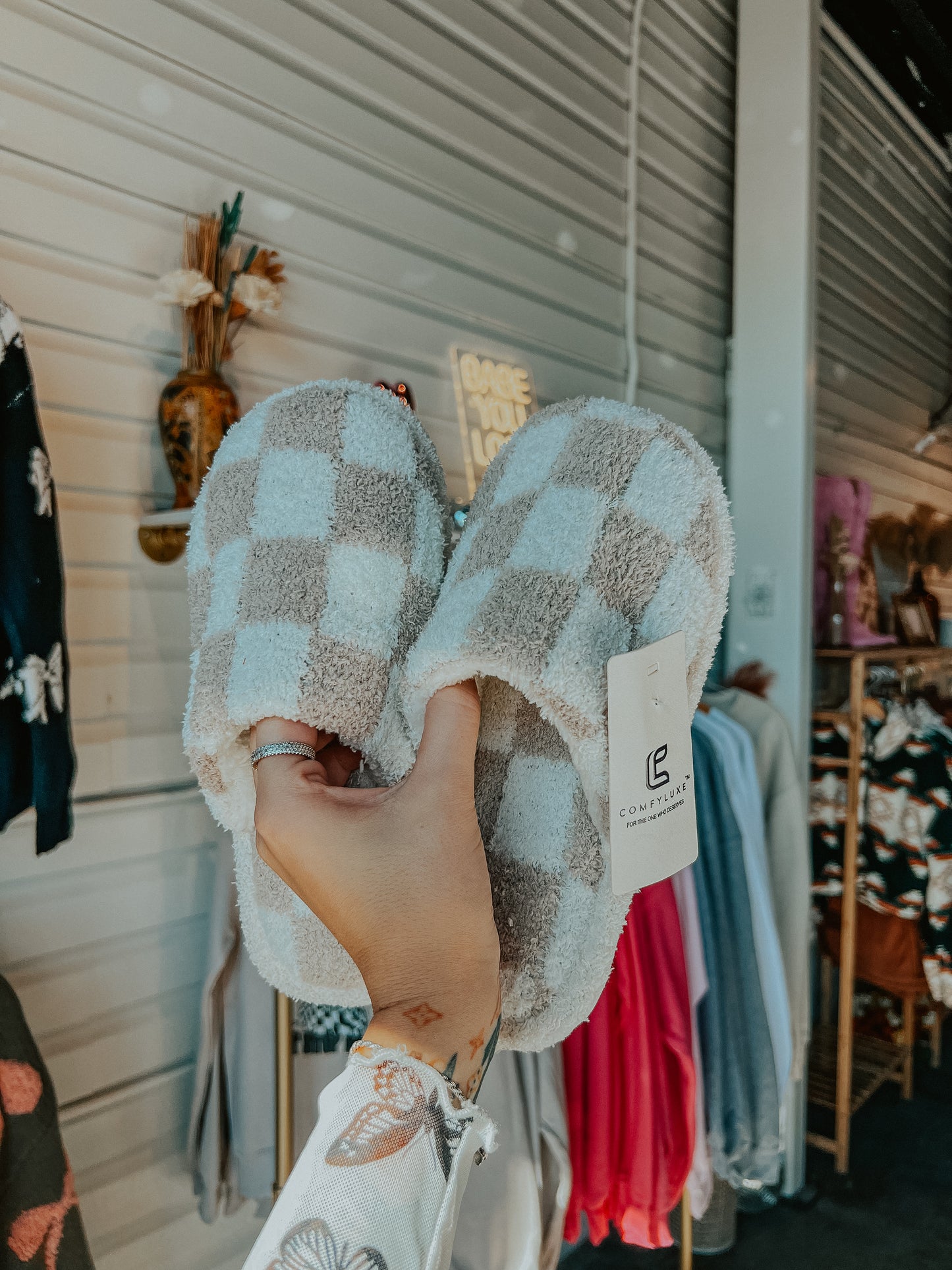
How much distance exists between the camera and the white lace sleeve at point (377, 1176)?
35 centimetres

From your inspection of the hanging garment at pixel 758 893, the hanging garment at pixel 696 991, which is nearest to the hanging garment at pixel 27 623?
Result: the hanging garment at pixel 696 991

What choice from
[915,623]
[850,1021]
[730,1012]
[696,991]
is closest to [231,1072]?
[696,991]

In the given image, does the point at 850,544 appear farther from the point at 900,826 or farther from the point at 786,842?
the point at 786,842

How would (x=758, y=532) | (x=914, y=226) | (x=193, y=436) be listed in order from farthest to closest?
(x=914, y=226) → (x=758, y=532) → (x=193, y=436)

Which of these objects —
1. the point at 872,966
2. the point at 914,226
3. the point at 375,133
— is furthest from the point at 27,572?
the point at 914,226

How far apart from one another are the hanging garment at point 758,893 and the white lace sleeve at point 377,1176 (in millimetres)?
1461

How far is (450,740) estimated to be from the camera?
465 millimetres

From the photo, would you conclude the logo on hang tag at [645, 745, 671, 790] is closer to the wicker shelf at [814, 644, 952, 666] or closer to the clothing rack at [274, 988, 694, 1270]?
the clothing rack at [274, 988, 694, 1270]

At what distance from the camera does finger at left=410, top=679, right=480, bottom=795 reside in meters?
0.46

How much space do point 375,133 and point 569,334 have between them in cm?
66

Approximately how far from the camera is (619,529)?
450mm

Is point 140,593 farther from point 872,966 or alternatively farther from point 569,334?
point 872,966

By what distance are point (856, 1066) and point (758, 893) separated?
3.97ft

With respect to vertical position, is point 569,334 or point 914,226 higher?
point 914,226
